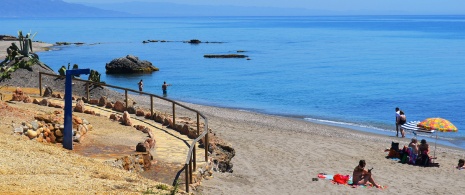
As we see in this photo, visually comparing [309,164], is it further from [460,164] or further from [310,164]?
[460,164]

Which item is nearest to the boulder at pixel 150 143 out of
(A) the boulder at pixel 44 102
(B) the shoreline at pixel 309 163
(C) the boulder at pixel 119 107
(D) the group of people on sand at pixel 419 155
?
(B) the shoreline at pixel 309 163

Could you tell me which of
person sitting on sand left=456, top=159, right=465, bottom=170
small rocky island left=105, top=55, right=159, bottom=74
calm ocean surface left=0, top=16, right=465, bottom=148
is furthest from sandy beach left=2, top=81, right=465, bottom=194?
small rocky island left=105, top=55, right=159, bottom=74

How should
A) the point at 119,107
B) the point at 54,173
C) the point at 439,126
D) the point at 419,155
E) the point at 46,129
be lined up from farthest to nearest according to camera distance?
the point at 439,126 → the point at 119,107 → the point at 419,155 → the point at 46,129 → the point at 54,173

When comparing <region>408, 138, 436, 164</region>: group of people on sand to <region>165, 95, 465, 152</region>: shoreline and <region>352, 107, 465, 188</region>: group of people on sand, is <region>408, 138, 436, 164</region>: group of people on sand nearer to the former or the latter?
<region>352, 107, 465, 188</region>: group of people on sand

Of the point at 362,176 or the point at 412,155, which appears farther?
the point at 412,155

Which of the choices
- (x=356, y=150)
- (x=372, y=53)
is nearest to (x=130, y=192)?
(x=356, y=150)

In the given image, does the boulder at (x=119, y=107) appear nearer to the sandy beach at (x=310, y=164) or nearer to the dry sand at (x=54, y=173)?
the sandy beach at (x=310, y=164)

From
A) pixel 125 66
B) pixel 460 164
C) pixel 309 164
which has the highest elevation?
pixel 125 66

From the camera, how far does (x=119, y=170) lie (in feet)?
41.7

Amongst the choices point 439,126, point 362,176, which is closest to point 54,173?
point 362,176

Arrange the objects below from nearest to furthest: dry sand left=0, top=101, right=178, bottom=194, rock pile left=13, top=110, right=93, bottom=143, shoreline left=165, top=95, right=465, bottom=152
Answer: dry sand left=0, top=101, right=178, bottom=194, rock pile left=13, top=110, right=93, bottom=143, shoreline left=165, top=95, right=465, bottom=152

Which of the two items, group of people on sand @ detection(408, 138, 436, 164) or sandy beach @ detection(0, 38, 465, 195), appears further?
group of people on sand @ detection(408, 138, 436, 164)

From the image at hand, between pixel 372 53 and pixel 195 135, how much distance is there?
81.9 m

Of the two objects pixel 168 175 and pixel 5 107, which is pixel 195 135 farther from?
pixel 5 107
